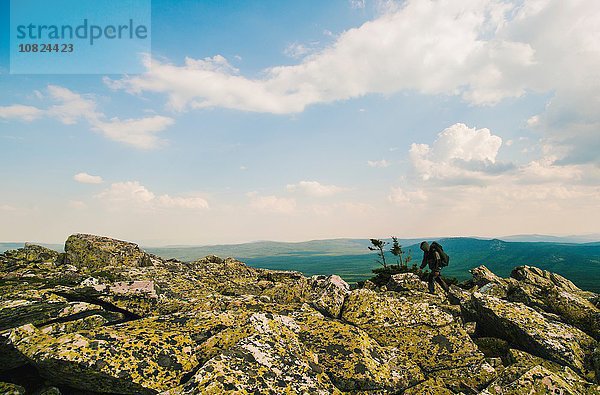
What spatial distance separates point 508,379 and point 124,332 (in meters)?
11.3

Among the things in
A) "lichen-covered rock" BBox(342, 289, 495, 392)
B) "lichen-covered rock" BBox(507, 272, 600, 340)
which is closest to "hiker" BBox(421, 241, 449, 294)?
"lichen-covered rock" BBox(507, 272, 600, 340)

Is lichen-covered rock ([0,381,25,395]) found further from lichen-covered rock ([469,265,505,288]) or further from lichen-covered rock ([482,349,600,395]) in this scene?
lichen-covered rock ([469,265,505,288])

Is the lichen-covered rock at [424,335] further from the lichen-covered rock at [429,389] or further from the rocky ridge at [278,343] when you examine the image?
the lichen-covered rock at [429,389]

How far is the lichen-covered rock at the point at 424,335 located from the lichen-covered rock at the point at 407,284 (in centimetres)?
1274

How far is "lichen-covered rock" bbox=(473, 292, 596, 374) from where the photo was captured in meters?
11.1

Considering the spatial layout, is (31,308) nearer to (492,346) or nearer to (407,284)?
(492,346)

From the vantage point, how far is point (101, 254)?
27.8m

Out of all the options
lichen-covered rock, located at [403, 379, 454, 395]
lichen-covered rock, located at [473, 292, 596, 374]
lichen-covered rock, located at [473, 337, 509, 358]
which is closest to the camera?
lichen-covered rock, located at [403, 379, 454, 395]

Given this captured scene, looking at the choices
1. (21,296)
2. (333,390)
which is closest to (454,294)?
(333,390)

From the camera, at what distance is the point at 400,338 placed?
11.5m

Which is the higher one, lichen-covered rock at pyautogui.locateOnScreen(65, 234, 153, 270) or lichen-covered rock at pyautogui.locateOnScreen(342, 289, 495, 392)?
lichen-covered rock at pyautogui.locateOnScreen(65, 234, 153, 270)

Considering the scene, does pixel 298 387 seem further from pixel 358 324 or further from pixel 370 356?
pixel 358 324

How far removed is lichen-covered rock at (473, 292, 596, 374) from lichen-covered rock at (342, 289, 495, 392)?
85.8 inches

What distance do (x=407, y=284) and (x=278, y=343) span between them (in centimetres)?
2005
